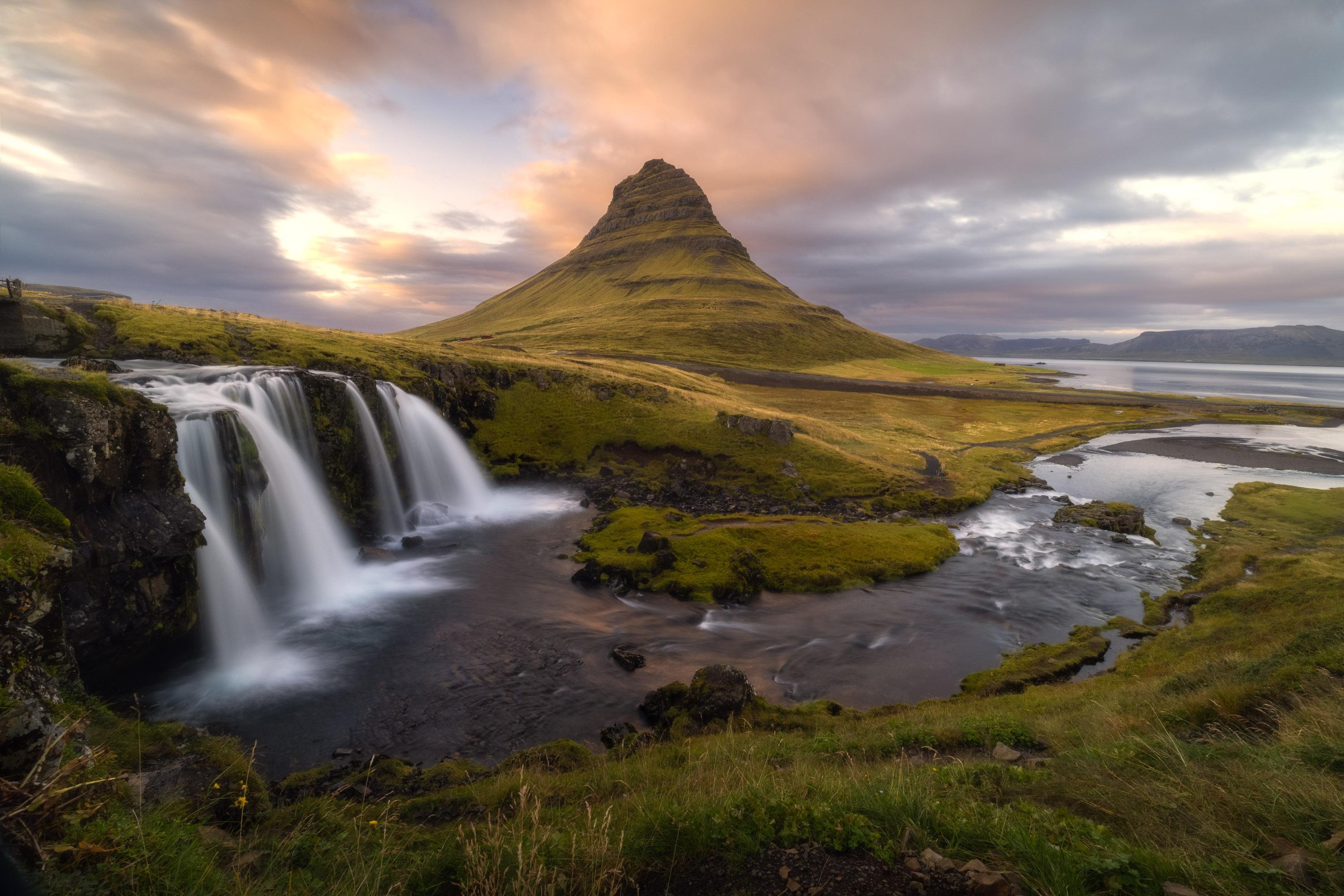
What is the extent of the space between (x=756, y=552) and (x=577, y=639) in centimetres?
1261

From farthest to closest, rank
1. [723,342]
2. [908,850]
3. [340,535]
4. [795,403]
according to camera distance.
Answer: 1. [723,342]
2. [795,403]
3. [340,535]
4. [908,850]

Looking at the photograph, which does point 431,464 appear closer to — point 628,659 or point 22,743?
point 628,659

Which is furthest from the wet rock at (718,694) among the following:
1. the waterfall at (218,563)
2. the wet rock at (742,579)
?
the waterfall at (218,563)

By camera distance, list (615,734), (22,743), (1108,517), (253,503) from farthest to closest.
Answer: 1. (1108,517)
2. (253,503)
3. (615,734)
4. (22,743)

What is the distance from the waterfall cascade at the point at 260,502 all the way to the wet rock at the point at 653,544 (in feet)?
43.5

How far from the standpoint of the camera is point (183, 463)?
23.2 meters

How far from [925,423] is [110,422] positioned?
3776 inches

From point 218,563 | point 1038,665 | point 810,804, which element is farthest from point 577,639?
point 1038,665

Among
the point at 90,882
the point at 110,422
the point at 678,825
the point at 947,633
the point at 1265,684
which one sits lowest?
the point at 947,633

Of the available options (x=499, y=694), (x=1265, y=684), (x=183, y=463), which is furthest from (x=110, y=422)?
(x=1265, y=684)

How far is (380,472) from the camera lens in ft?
121

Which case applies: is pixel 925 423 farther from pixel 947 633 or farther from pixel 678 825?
pixel 678 825

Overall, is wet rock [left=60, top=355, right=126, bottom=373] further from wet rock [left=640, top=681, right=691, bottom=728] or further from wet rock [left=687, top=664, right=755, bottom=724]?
wet rock [left=687, top=664, right=755, bottom=724]

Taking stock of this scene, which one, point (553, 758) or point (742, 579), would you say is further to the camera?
point (742, 579)
